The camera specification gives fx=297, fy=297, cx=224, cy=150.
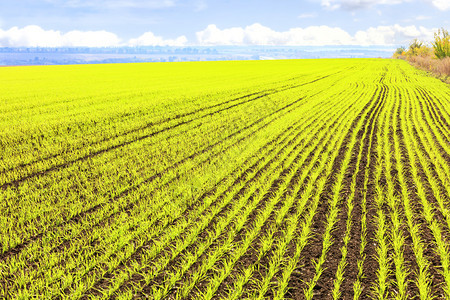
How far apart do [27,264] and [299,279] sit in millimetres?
4192

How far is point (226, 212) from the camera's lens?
618 cm

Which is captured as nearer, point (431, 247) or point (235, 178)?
point (431, 247)

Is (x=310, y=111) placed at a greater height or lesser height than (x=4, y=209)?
greater

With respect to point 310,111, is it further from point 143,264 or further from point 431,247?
point 143,264

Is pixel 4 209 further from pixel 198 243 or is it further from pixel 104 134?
pixel 104 134

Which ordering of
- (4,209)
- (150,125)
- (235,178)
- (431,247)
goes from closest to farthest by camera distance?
(431,247)
(4,209)
(235,178)
(150,125)

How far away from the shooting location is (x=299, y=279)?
171 inches

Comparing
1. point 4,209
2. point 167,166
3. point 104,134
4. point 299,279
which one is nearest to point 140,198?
point 167,166

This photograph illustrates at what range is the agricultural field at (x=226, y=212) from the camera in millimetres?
4297

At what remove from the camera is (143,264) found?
→ 460 centimetres

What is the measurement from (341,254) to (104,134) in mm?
10606

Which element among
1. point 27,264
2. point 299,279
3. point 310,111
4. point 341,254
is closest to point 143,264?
point 27,264

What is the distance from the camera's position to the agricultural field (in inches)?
169

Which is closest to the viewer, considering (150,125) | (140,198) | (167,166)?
(140,198)
